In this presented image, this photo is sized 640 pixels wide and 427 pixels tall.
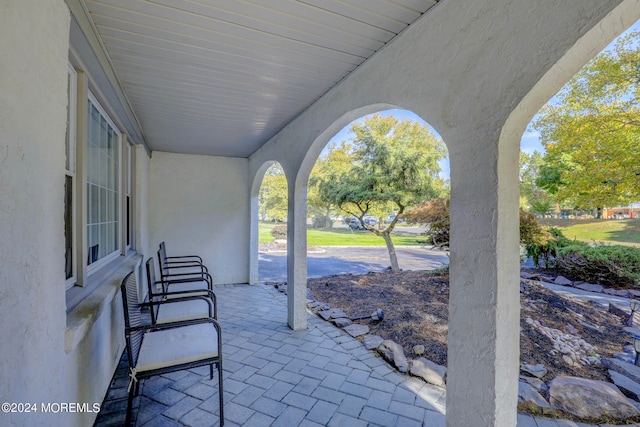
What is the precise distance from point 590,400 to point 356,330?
2.13m

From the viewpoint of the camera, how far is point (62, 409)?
1408 mm

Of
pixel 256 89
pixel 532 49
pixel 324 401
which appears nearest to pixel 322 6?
pixel 532 49

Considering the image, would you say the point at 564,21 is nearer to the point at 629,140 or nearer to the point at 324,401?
the point at 324,401

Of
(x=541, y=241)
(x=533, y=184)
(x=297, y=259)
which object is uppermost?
(x=533, y=184)

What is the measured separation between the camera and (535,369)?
8.77ft

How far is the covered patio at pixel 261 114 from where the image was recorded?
3.64ft

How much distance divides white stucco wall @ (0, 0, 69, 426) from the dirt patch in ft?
9.78

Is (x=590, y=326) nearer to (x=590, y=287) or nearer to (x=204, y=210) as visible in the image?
(x=590, y=287)

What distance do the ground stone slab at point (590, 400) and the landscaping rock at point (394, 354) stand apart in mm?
1113

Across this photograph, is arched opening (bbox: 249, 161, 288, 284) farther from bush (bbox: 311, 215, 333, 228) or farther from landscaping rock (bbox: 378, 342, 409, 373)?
bush (bbox: 311, 215, 333, 228)

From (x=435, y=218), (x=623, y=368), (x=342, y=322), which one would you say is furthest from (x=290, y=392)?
(x=435, y=218)

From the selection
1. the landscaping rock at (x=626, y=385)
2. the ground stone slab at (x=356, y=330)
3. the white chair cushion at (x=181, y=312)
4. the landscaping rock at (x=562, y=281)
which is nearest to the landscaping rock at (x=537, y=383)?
the landscaping rock at (x=626, y=385)

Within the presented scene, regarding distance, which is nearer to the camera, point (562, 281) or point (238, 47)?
point (238, 47)

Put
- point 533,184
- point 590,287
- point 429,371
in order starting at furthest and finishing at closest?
point 533,184 → point 590,287 → point 429,371
